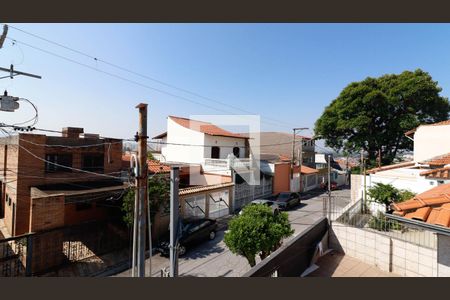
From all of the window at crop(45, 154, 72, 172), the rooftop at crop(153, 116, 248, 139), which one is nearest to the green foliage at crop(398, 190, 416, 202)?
the rooftop at crop(153, 116, 248, 139)

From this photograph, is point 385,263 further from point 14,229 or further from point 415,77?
point 415,77

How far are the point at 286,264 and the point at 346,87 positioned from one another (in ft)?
83.6

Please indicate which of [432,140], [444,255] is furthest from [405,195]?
[444,255]

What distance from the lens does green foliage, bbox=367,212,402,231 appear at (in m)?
5.84

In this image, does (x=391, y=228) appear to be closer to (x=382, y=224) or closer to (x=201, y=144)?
(x=382, y=224)

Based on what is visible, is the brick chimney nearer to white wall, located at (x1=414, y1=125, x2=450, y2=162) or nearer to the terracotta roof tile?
the terracotta roof tile

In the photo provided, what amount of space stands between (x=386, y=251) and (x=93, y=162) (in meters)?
15.1

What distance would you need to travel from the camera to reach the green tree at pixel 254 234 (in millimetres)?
7832

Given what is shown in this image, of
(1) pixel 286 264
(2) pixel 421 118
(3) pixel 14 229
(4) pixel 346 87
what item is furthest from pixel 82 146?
(2) pixel 421 118

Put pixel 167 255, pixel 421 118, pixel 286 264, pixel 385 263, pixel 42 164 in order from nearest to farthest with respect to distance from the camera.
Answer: pixel 286 264
pixel 385 263
pixel 167 255
pixel 42 164
pixel 421 118

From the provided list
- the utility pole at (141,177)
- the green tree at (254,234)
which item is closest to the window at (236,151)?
the green tree at (254,234)

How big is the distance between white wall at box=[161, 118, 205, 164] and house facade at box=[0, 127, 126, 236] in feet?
23.4

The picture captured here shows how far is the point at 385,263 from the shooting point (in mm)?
5246

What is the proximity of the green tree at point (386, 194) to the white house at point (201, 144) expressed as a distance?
31.6 feet
